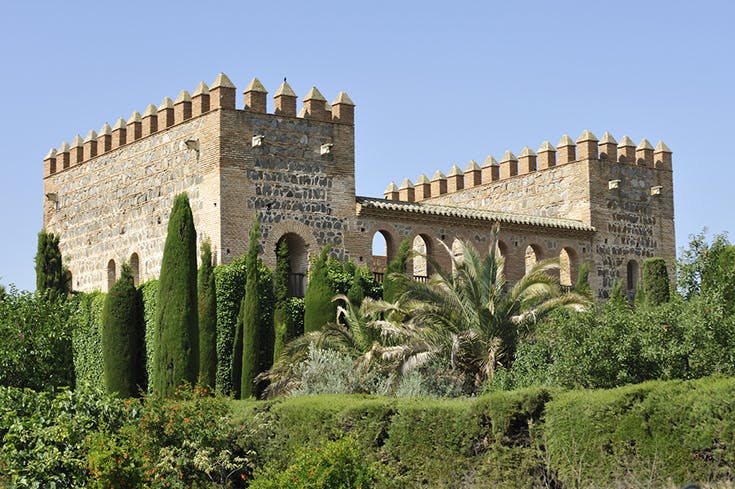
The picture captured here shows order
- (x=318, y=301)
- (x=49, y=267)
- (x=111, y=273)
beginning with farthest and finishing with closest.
Answer: (x=111, y=273)
(x=49, y=267)
(x=318, y=301)

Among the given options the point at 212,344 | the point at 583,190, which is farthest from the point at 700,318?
the point at 583,190

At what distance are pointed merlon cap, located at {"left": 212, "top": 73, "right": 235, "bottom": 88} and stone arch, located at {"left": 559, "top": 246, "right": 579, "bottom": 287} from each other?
34.7 feet

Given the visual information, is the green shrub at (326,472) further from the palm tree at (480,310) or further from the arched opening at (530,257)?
the arched opening at (530,257)

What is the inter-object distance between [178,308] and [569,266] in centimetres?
1235

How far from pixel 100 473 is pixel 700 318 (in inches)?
372

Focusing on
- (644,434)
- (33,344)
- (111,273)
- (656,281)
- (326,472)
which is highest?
(111,273)

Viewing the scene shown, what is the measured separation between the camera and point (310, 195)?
94.5 ft

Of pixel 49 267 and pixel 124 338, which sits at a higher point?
pixel 49 267

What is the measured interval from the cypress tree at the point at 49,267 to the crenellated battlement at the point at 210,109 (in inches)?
113

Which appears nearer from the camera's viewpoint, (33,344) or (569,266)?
(33,344)

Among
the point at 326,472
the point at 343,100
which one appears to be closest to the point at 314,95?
the point at 343,100

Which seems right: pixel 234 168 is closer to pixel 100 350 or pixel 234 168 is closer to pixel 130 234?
pixel 130 234

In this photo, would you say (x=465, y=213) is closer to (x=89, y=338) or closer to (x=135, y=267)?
(x=135, y=267)

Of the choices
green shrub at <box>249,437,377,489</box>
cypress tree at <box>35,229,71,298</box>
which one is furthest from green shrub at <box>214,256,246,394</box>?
green shrub at <box>249,437,377,489</box>
